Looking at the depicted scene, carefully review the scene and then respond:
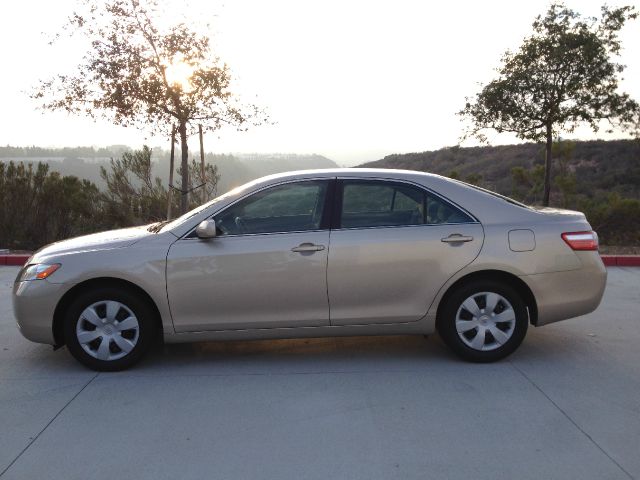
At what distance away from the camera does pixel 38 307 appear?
16.2 ft

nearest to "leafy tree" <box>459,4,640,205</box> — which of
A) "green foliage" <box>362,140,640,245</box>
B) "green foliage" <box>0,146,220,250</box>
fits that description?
"green foliage" <box>362,140,640,245</box>

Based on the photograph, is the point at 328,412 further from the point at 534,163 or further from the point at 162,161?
the point at 534,163

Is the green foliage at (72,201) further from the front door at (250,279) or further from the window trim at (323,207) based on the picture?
the front door at (250,279)

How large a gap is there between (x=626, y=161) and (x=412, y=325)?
30.6m

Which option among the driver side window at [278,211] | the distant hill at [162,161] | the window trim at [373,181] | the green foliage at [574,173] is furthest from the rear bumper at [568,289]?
the green foliage at [574,173]

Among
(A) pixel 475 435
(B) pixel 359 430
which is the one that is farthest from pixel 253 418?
(A) pixel 475 435

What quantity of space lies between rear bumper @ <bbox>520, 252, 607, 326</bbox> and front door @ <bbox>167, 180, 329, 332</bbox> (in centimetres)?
166

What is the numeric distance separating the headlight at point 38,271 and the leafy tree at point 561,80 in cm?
924

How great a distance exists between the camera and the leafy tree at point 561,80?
37.5 feet

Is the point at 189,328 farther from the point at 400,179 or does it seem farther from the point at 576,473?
the point at 576,473

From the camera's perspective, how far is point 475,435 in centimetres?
383

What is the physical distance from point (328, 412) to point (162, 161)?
10846 millimetres

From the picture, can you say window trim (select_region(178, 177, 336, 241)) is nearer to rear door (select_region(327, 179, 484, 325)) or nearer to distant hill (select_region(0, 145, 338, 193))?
rear door (select_region(327, 179, 484, 325))

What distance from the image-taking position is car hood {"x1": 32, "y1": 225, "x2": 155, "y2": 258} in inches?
199
